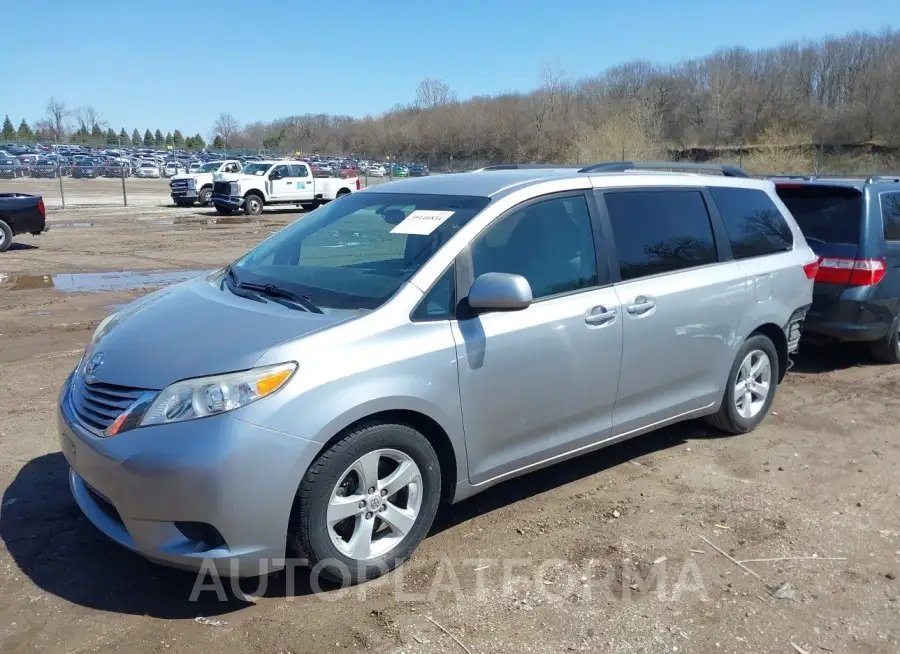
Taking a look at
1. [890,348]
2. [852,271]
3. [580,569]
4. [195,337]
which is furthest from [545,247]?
[890,348]

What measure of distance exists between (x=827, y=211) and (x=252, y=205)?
78.5 ft

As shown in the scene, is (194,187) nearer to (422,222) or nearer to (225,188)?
(225,188)

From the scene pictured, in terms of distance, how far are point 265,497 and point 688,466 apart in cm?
298

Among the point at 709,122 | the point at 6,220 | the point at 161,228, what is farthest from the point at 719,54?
the point at 6,220

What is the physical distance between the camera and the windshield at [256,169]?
2877 cm

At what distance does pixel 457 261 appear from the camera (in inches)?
149

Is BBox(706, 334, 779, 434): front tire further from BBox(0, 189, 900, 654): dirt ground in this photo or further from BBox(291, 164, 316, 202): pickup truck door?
BBox(291, 164, 316, 202): pickup truck door

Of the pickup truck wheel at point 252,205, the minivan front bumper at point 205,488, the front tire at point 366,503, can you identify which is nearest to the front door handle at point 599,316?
the front tire at point 366,503

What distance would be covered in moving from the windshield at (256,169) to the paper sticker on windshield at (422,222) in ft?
84.7

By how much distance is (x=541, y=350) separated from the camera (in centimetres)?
396

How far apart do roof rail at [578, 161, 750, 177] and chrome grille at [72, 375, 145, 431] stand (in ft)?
9.27

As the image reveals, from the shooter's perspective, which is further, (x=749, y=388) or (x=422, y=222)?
(x=749, y=388)

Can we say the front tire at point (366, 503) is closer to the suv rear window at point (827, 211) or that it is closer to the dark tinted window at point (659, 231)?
the dark tinted window at point (659, 231)

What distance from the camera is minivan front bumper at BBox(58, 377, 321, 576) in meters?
3.04
